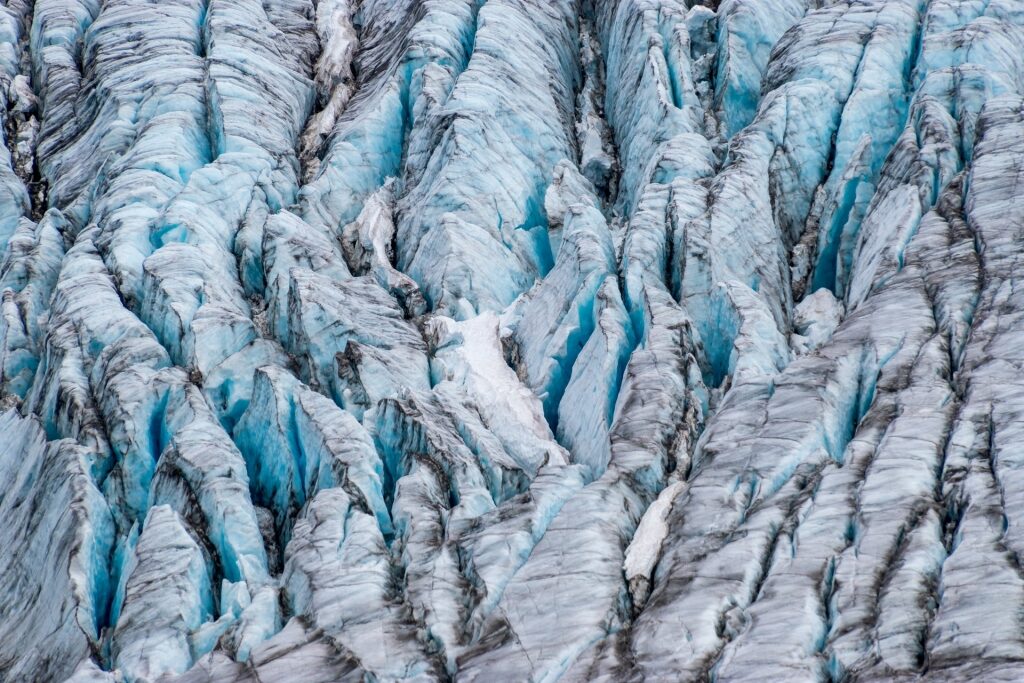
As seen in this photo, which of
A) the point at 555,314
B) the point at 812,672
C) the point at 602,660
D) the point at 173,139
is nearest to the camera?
the point at 812,672

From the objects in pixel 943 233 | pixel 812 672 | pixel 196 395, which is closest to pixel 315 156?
pixel 196 395

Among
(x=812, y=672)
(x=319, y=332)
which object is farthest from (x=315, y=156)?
(x=812, y=672)

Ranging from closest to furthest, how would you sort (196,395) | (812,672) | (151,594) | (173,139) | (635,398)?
1. (812,672)
2. (151,594)
3. (635,398)
4. (196,395)
5. (173,139)

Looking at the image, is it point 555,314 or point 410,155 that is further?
point 410,155

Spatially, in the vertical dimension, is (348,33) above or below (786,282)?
above

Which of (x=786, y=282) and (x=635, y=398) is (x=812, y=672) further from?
(x=786, y=282)

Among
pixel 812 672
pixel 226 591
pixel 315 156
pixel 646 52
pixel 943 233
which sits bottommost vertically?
pixel 226 591

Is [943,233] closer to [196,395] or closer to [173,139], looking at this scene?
[196,395]
